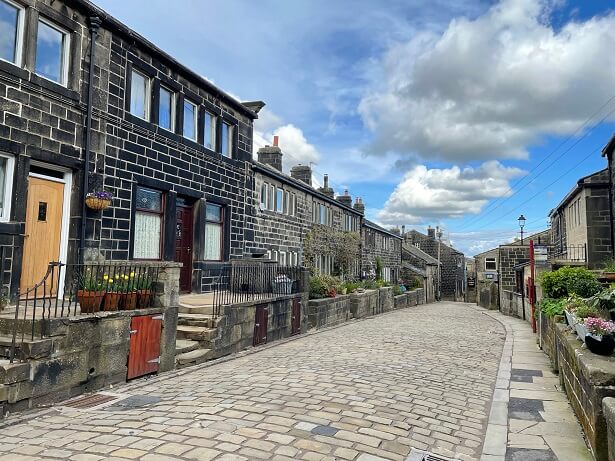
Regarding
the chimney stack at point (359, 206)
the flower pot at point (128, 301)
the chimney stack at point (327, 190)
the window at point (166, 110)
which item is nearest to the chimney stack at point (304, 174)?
the chimney stack at point (327, 190)

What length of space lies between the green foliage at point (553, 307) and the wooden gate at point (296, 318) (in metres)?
6.67

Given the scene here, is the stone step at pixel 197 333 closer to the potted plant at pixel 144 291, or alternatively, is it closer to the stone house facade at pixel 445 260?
the potted plant at pixel 144 291

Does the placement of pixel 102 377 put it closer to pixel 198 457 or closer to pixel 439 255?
pixel 198 457

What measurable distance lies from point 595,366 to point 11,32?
408 inches

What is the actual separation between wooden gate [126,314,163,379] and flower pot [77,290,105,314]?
67 centimetres

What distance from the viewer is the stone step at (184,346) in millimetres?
8777

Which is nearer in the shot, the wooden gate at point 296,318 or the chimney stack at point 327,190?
the wooden gate at point 296,318

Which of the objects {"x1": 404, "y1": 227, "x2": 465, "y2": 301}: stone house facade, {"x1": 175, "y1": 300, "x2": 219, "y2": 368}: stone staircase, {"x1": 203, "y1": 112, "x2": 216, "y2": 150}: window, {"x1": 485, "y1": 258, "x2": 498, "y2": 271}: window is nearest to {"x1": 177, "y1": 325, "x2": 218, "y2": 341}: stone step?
{"x1": 175, "y1": 300, "x2": 219, "y2": 368}: stone staircase

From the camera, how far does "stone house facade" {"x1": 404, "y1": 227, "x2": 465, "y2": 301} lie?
193 ft

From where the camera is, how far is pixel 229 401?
6.11m

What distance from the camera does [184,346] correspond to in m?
8.96

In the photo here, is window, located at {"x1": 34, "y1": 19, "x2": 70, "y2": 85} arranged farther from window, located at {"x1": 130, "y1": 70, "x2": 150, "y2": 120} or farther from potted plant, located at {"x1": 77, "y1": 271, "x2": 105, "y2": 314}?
potted plant, located at {"x1": 77, "y1": 271, "x2": 105, "y2": 314}

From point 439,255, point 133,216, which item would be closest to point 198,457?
point 133,216

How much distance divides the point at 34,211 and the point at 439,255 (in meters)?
52.3
